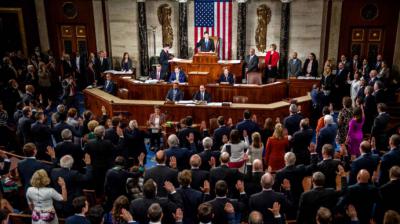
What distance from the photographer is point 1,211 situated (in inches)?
187

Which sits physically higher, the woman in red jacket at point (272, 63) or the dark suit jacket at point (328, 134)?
the woman in red jacket at point (272, 63)

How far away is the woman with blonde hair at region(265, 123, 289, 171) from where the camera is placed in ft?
22.5

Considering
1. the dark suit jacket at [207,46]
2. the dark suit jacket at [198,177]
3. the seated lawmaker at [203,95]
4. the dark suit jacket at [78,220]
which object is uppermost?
the dark suit jacket at [207,46]

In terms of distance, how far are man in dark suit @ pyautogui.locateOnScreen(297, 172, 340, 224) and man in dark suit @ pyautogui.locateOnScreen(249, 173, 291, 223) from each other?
241 millimetres

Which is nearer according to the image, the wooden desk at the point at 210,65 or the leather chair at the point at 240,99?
the leather chair at the point at 240,99

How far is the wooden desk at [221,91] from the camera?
39.3ft

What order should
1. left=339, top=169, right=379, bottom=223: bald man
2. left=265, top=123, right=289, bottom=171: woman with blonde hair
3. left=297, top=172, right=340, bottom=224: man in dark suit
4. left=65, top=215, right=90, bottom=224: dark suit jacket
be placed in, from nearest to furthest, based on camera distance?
left=65, top=215, right=90, bottom=224: dark suit jacket < left=297, top=172, right=340, bottom=224: man in dark suit < left=339, top=169, right=379, bottom=223: bald man < left=265, top=123, right=289, bottom=171: woman with blonde hair

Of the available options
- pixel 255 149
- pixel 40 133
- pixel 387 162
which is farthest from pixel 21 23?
pixel 387 162

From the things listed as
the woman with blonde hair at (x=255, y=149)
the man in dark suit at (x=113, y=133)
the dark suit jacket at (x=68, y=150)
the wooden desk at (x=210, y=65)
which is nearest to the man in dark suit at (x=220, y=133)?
the woman with blonde hair at (x=255, y=149)

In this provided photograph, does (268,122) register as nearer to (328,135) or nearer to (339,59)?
(328,135)

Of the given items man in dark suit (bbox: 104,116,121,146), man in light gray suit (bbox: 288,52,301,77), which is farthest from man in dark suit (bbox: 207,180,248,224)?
man in light gray suit (bbox: 288,52,301,77)

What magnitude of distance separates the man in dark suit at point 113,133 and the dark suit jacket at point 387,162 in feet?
14.5

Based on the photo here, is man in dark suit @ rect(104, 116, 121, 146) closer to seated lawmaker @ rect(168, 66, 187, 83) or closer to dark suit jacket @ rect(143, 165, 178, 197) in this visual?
dark suit jacket @ rect(143, 165, 178, 197)

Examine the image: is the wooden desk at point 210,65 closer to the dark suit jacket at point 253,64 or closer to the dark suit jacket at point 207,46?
the dark suit jacket at point 253,64
